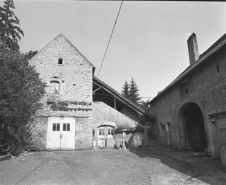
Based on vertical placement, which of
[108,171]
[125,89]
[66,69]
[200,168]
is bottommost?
[200,168]

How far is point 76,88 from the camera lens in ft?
48.5

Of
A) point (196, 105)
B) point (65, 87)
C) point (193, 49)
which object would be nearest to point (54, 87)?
point (65, 87)

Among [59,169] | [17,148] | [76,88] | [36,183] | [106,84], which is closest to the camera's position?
[36,183]

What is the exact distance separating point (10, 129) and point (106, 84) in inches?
345

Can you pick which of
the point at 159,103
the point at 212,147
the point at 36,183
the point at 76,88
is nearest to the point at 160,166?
the point at 212,147

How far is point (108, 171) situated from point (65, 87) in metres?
8.54

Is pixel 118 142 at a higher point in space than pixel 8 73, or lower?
lower

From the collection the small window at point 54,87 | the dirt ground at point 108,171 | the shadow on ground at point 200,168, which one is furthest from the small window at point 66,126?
the shadow on ground at point 200,168

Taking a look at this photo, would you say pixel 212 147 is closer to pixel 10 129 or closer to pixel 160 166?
pixel 160 166

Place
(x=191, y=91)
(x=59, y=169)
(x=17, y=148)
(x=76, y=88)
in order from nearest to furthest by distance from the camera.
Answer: (x=59, y=169) < (x=17, y=148) < (x=191, y=91) < (x=76, y=88)

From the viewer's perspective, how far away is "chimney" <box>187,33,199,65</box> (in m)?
16.9

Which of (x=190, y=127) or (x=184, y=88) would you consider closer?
(x=184, y=88)

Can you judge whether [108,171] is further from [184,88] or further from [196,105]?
[196,105]

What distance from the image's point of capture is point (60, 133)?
13.4 m
